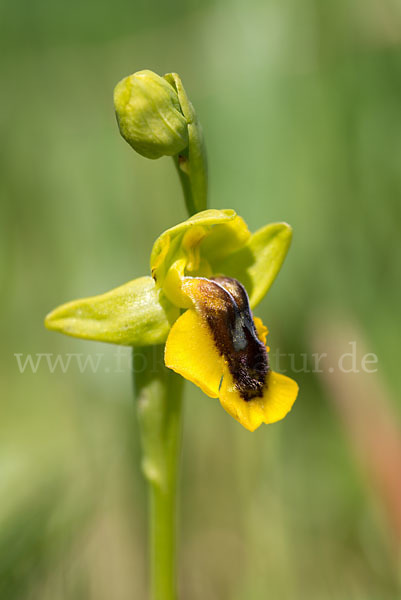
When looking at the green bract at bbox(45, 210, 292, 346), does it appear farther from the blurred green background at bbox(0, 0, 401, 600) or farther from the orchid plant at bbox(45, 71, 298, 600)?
the blurred green background at bbox(0, 0, 401, 600)

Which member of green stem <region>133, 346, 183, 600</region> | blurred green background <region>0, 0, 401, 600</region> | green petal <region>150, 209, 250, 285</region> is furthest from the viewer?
Result: blurred green background <region>0, 0, 401, 600</region>

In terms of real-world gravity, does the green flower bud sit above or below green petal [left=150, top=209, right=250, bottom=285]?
above

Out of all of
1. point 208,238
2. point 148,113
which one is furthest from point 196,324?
point 148,113

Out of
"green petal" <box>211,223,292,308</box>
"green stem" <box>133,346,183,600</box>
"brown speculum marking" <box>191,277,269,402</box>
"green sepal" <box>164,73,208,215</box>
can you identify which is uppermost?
"green sepal" <box>164,73,208,215</box>

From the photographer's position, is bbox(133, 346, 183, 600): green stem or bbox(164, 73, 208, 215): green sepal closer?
bbox(164, 73, 208, 215): green sepal

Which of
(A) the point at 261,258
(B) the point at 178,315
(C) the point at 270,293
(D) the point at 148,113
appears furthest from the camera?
(C) the point at 270,293

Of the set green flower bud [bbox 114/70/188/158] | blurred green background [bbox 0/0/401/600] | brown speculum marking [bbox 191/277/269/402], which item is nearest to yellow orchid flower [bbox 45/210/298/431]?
brown speculum marking [bbox 191/277/269/402]

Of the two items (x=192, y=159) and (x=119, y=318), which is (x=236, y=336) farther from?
(x=192, y=159)

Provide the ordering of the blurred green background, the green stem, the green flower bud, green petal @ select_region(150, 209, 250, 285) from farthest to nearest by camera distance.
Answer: the blurred green background < the green stem < green petal @ select_region(150, 209, 250, 285) < the green flower bud
